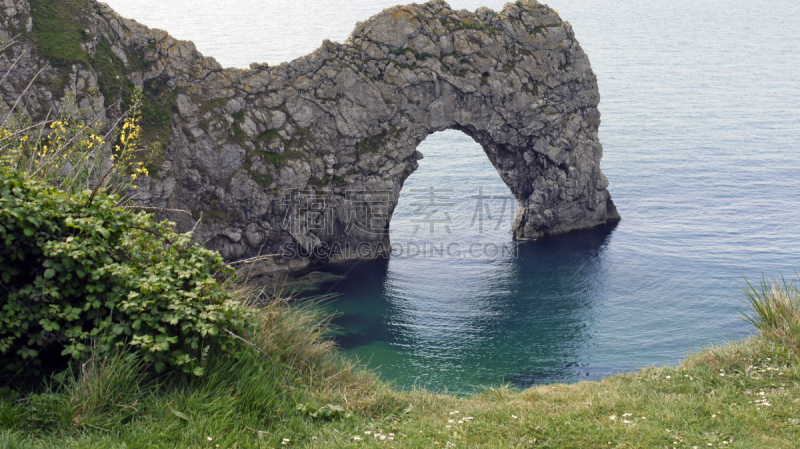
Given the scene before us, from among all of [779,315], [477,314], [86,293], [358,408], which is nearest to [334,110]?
[477,314]

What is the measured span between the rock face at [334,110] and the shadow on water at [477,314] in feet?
12.6

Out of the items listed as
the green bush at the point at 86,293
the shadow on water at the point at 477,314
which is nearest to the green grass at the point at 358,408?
the green bush at the point at 86,293

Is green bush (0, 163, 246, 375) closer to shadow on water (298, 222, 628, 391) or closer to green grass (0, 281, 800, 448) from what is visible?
green grass (0, 281, 800, 448)

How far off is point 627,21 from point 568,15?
1415 cm

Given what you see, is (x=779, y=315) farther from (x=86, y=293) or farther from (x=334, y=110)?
(x=334, y=110)

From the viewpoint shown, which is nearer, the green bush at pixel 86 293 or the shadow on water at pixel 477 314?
the green bush at pixel 86 293

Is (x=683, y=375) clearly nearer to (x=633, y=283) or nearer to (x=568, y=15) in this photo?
(x=633, y=283)

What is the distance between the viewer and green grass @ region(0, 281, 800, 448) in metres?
7.44

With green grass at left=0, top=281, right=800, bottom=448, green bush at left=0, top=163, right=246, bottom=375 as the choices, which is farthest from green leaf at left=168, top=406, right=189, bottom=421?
green bush at left=0, top=163, right=246, bottom=375

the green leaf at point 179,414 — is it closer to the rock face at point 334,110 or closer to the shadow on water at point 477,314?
the shadow on water at point 477,314

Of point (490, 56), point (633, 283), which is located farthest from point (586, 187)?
point (490, 56)

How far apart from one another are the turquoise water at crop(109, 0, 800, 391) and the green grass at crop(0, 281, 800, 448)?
9.36 meters

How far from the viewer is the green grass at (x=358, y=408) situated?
24.4 ft

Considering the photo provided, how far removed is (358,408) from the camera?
896cm
